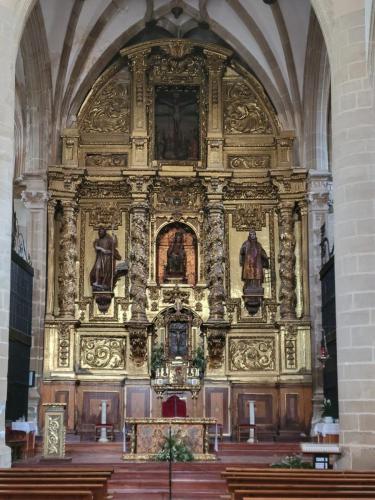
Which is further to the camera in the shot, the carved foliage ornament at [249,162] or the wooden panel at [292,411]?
the carved foliage ornament at [249,162]

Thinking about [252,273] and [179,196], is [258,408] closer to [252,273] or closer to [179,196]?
[252,273]

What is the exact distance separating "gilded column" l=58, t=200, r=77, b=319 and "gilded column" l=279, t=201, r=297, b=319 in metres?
5.83

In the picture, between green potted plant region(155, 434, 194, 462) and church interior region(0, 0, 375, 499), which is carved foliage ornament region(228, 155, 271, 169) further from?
green potted plant region(155, 434, 194, 462)

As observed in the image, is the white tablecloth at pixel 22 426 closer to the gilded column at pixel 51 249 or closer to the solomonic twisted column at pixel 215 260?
the gilded column at pixel 51 249

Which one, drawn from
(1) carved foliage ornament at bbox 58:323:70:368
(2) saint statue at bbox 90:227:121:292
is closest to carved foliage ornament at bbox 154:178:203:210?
(2) saint statue at bbox 90:227:121:292

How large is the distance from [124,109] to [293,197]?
570 centimetres

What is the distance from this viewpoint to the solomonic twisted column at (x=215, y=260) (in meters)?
23.9

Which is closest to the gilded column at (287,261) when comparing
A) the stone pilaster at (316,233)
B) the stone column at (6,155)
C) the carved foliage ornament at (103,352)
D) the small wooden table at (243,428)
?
the stone pilaster at (316,233)

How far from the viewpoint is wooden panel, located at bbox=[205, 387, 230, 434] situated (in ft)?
75.8

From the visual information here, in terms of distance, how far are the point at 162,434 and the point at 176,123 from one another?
421 inches

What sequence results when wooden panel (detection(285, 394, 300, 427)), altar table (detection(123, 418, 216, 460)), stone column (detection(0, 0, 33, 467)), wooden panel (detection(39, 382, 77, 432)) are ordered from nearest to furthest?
stone column (detection(0, 0, 33, 467)), altar table (detection(123, 418, 216, 460)), wooden panel (detection(39, 382, 77, 432)), wooden panel (detection(285, 394, 300, 427))

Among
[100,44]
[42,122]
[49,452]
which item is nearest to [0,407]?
[49,452]

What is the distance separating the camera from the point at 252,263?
2422 cm

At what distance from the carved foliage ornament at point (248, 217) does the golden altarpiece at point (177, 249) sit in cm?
4
